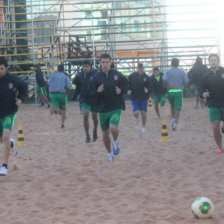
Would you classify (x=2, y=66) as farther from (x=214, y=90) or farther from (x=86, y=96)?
(x=86, y=96)

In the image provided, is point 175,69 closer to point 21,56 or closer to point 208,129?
point 208,129

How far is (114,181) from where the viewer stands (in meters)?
7.02

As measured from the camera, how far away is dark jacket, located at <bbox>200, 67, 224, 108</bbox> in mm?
8406

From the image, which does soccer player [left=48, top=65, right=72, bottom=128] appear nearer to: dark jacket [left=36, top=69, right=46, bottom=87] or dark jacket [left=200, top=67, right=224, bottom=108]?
dark jacket [left=200, top=67, right=224, bottom=108]

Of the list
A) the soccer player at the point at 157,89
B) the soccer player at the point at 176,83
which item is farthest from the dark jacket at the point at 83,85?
the soccer player at the point at 157,89

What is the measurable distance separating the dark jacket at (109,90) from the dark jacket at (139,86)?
15.7 ft

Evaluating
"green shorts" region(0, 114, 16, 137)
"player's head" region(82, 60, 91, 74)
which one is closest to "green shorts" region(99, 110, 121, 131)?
"green shorts" region(0, 114, 16, 137)

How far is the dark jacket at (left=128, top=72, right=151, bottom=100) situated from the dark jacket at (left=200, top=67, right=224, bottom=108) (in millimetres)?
4570

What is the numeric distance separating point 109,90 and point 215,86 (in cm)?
177

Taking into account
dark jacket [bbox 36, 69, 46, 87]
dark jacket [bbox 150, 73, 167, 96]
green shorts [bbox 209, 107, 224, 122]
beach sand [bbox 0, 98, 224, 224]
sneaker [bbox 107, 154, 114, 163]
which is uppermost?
dark jacket [bbox 36, 69, 46, 87]

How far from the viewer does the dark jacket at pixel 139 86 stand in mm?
13019

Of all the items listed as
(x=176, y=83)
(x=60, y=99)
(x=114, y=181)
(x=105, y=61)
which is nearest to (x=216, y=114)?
(x=105, y=61)

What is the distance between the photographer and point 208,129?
12.8 metres

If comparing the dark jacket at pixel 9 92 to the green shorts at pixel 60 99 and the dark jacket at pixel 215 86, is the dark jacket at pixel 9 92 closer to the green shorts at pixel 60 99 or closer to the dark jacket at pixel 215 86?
the dark jacket at pixel 215 86
